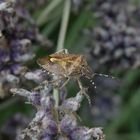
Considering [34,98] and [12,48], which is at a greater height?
Answer: [12,48]

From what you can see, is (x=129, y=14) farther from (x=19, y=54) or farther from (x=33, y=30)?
(x=19, y=54)

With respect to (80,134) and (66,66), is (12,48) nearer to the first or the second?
(66,66)

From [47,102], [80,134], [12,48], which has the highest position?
[12,48]

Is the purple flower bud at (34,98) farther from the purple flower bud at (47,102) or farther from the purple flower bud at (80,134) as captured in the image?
the purple flower bud at (80,134)

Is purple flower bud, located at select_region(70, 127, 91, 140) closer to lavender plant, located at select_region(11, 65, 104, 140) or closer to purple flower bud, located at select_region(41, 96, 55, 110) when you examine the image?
lavender plant, located at select_region(11, 65, 104, 140)

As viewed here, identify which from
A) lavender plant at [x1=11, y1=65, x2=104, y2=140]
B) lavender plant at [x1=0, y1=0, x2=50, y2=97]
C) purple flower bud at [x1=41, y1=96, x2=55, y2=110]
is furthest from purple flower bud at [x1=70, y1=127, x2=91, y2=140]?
lavender plant at [x1=0, y1=0, x2=50, y2=97]

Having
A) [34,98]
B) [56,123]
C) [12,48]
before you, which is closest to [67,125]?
[56,123]

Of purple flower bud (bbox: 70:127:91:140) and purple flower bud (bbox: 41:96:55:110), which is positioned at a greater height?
purple flower bud (bbox: 41:96:55:110)

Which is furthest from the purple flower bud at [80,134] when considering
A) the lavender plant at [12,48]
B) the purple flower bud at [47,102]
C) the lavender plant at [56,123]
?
the lavender plant at [12,48]

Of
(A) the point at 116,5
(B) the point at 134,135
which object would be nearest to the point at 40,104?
(A) the point at 116,5

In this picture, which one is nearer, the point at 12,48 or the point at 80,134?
the point at 80,134

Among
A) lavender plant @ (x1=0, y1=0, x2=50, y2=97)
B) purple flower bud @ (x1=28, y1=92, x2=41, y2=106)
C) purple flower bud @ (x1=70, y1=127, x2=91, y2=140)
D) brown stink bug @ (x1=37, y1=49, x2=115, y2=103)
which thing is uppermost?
lavender plant @ (x1=0, y1=0, x2=50, y2=97)
